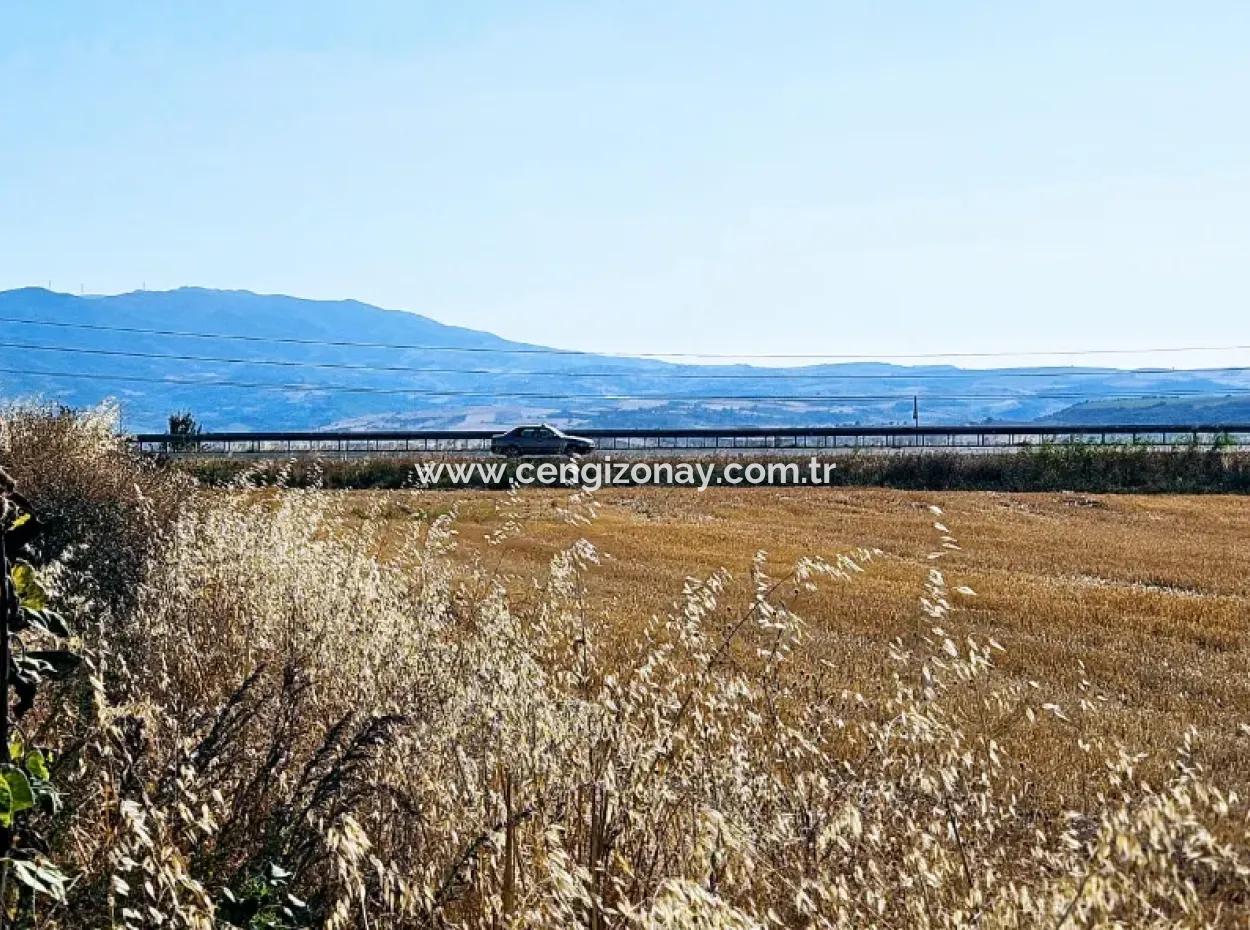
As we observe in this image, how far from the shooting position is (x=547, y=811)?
4473mm

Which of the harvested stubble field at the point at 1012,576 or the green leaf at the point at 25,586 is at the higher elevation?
the green leaf at the point at 25,586

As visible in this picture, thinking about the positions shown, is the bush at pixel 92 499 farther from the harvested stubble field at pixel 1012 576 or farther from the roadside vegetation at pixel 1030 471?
the roadside vegetation at pixel 1030 471

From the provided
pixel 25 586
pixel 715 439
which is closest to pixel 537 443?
pixel 715 439

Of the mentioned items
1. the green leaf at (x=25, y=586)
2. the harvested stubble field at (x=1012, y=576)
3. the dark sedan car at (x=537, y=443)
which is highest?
the green leaf at (x=25, y=586)

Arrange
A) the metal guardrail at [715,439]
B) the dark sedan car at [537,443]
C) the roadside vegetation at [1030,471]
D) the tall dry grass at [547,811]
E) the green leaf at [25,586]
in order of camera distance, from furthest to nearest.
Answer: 1. the dark sedan car at [537,443]
2. the metal guardrail at [715,439]
3. the roadside vegetation at [1030,471]
4. the tall dry grass at [547,811]
5. the green leaf at [25,586]

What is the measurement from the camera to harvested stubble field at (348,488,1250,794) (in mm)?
9734

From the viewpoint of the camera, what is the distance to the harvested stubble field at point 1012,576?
9734mm

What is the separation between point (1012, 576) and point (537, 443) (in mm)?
35481

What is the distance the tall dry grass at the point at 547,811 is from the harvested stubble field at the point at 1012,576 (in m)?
1.44

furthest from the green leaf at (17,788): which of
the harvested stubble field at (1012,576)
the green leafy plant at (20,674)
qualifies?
the harvested stubble field at (1012,576)

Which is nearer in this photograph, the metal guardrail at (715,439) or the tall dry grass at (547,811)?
the tall dry grass at (547,811)

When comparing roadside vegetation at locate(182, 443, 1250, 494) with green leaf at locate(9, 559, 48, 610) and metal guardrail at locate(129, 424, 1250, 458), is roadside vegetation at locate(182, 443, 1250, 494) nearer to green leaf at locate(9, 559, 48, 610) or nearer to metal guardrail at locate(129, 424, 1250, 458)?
metal guardrail at locate(129, 424, 1250, 458)

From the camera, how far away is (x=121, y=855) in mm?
3070

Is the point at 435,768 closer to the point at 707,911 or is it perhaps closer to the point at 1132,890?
the point at 707,911
